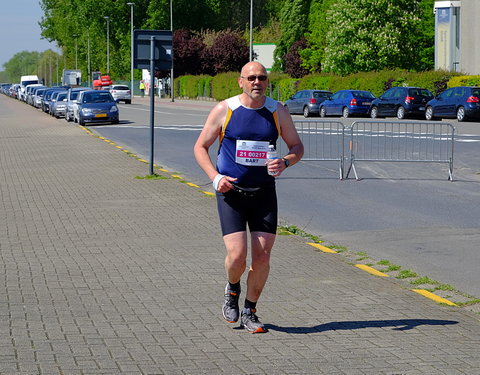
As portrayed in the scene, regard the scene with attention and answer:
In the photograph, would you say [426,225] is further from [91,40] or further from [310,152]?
[91,40]

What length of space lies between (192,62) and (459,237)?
82.5 meters

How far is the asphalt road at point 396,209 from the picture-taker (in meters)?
10.3

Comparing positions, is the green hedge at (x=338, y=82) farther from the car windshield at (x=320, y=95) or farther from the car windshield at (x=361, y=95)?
the car windshield at (x=320, y=95)

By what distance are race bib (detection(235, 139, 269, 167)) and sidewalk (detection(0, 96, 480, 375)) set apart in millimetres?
1192

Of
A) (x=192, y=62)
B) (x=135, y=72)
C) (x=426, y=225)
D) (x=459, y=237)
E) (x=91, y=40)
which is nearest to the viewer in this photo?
(x=459, y=237)

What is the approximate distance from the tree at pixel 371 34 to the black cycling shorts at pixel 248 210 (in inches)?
2216

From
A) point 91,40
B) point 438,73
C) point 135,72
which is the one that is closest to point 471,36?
point 438,73

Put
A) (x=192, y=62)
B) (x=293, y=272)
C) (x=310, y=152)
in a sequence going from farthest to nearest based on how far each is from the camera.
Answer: (x=192, y=62), (x=310, y=152), (x=293, y=272)

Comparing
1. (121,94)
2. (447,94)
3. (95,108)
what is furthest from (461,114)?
(121,94)

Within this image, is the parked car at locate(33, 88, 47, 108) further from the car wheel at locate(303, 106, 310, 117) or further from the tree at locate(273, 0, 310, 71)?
the car wheel at locate(303, 106, 310, 117)

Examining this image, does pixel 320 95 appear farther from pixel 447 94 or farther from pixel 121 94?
pixel 121 94

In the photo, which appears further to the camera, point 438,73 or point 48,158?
point 438,73

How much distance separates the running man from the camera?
6.84 meters

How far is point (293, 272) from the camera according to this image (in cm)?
931
